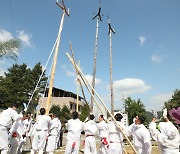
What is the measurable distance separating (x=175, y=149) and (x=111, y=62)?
73.6ft

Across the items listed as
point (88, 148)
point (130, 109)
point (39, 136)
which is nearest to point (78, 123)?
point (88, 148)

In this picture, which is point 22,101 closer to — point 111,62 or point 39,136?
point 111,62

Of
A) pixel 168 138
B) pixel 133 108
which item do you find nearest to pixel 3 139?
pixel 168 138

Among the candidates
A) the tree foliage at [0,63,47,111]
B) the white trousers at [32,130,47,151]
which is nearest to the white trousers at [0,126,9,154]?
the white trousers at [32,130,47,151]

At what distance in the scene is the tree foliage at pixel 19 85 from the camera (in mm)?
45031

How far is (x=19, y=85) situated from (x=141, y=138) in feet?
138

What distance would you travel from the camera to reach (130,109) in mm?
55969

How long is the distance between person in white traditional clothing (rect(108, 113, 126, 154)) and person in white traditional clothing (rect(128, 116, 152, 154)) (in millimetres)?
550

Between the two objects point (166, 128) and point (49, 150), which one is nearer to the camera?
point (166, 128)

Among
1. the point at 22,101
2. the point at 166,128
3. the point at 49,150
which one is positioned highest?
the point at 22,101

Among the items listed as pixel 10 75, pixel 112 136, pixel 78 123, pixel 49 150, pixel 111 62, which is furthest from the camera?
pixel 10 75

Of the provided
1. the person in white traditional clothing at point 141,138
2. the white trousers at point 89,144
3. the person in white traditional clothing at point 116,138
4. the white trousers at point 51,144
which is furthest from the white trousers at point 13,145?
the person in white traditional clothing at point 141,138

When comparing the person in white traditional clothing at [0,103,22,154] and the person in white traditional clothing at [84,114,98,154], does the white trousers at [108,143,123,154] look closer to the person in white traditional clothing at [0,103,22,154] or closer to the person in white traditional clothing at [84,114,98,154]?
the person in white traditional clothing at [84,114,98,154]

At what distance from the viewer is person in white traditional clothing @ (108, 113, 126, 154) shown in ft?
27.1
